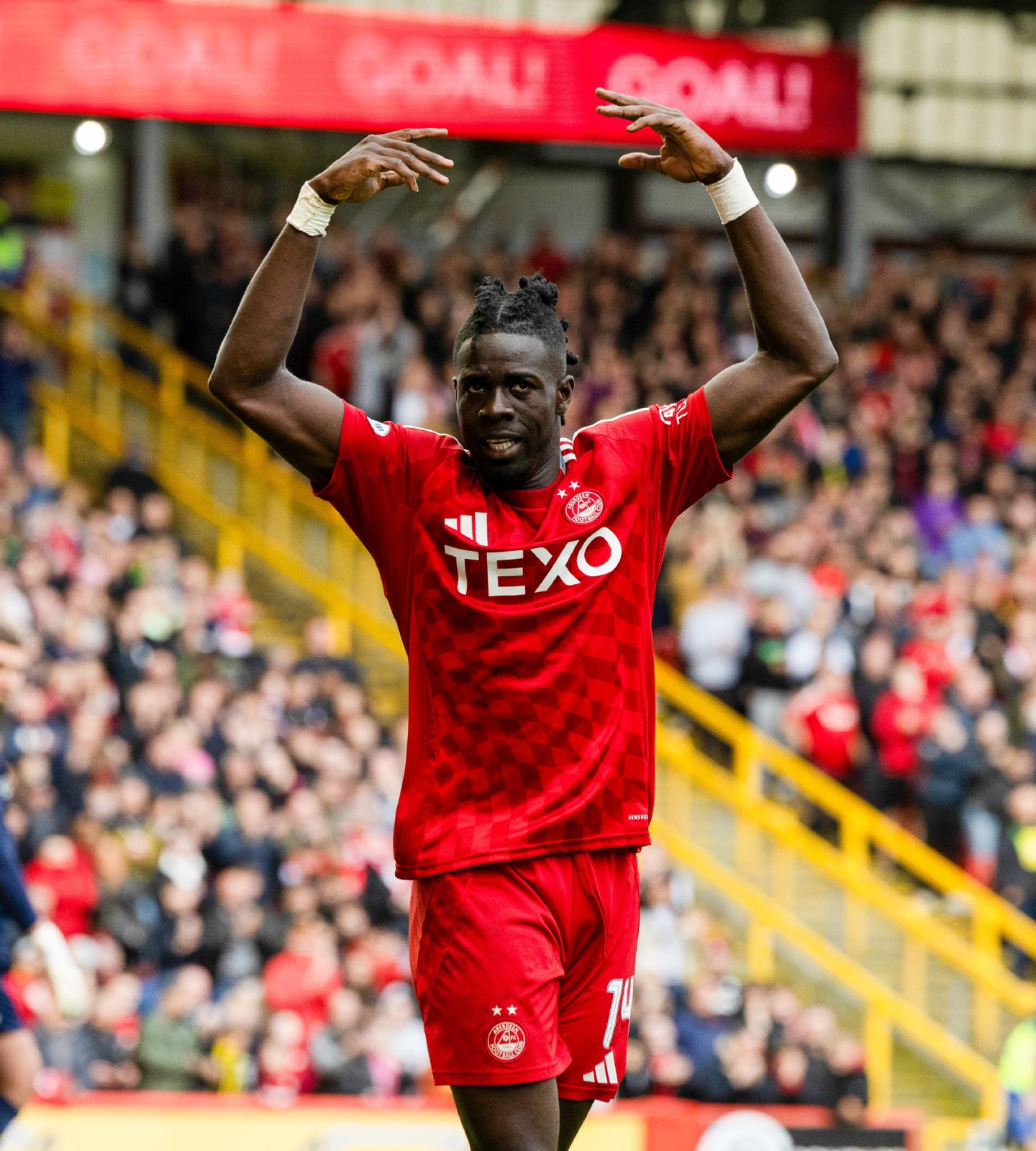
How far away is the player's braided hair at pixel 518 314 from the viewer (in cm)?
400

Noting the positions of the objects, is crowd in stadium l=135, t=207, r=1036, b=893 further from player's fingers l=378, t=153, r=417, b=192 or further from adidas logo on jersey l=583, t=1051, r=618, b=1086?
player's fingers l=378, t=153, r=417, b=192

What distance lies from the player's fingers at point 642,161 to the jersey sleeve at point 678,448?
498 mm

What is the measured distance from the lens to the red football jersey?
3984mm

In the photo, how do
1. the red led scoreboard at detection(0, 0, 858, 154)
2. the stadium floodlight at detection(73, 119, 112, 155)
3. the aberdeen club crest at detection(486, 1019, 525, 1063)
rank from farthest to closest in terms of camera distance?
the stadium floodlight at detection(73, 119, 112, 155) → the red led scoreboard at detection(0, 0, 858, 154) → the aberdeen club crest at detection(486, 1019, 525, 1063)

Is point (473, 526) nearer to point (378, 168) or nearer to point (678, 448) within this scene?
point (678, 448)

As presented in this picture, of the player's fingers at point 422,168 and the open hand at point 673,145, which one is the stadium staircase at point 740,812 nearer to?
the open hand at point 673,145

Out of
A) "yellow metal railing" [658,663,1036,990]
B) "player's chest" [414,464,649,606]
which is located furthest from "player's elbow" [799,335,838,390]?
"yellow metal railing" [658,663,1036,990]

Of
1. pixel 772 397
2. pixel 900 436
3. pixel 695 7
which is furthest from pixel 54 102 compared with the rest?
pixel 772 397

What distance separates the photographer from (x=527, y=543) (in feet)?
13.2

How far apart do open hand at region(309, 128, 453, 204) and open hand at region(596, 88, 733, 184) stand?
0.38 meters

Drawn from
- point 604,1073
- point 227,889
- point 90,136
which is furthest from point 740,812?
point 604,1073

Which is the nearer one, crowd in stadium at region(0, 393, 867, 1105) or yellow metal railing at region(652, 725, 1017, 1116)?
crowd in stadium at region(0, 393, 867, 1105)

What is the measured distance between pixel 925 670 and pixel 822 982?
96.6 inches

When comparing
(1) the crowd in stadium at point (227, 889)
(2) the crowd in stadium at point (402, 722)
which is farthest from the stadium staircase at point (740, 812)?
(1) the crowd in stadium at point (227, 889)
